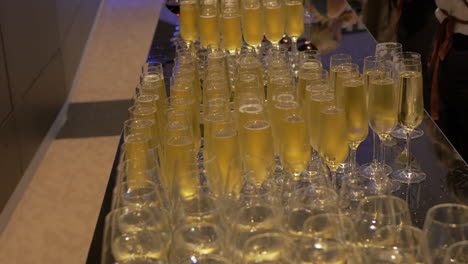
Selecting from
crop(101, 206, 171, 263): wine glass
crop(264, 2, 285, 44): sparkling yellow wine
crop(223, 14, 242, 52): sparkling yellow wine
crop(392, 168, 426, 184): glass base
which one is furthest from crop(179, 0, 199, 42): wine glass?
crop(101, 206, 171, 263): wine glass

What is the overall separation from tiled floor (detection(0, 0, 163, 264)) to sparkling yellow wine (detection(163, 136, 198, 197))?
1703mm

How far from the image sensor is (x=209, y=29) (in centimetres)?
243

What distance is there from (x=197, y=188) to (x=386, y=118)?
2.04 feet

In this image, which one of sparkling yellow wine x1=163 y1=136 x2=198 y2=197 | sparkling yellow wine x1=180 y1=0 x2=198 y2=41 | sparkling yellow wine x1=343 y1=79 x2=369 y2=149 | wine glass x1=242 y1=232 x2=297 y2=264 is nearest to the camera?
wine glass x1=242 y1=232 x2=297 y2=264

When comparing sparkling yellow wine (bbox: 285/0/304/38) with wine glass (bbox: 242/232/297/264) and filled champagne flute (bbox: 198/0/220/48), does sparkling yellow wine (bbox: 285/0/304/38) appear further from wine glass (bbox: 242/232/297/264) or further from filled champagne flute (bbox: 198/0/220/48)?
wine glass (bbox: 242/232/297/264)

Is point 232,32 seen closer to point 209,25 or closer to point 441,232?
point 209,25

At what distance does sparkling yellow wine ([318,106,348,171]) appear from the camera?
1435 mm

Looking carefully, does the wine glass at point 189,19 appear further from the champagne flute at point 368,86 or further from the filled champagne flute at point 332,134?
the filled champagne flute at point 332,134

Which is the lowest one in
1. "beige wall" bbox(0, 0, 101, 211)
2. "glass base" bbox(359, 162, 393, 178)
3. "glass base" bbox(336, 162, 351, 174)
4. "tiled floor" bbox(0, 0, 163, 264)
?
"tiled floor" bbox(0, 0, 163, 264)

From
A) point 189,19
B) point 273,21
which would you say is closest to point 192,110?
point 273,21

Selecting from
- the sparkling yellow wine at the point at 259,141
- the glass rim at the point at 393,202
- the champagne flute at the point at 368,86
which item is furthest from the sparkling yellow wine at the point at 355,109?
the glass rim at the point at 393,202

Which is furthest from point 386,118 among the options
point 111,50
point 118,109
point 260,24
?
point 111,50

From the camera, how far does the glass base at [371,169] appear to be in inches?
63.9

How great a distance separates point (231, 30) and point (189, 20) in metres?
0.26
